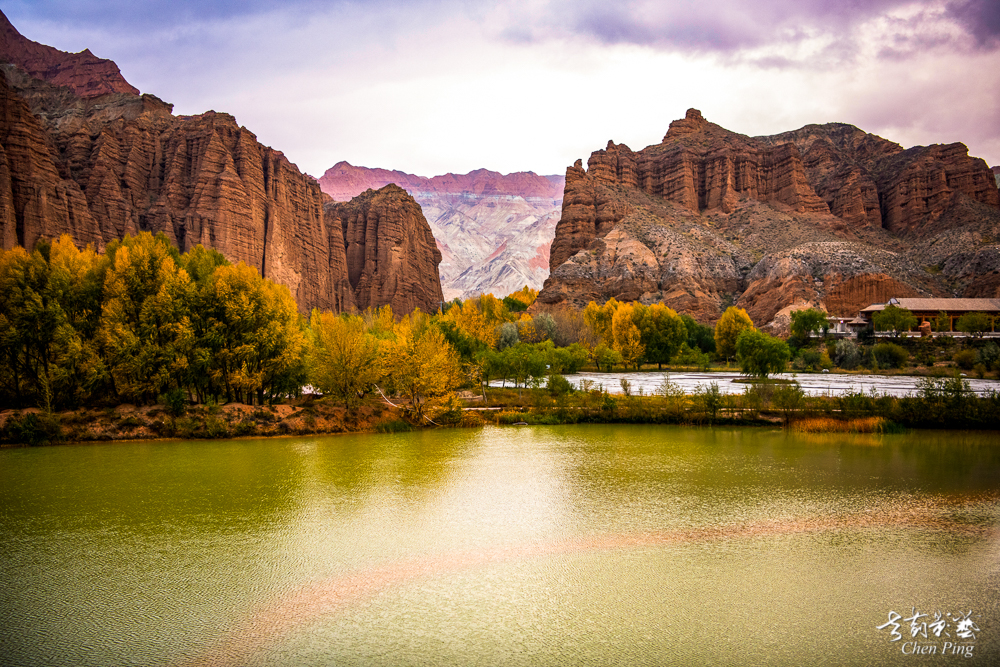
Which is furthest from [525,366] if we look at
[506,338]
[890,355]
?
[890,355]

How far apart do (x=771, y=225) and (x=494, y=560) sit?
123360 millimetres

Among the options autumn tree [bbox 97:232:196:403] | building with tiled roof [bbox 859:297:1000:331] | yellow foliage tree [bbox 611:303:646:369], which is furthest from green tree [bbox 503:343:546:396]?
building with tiled roof [bbox 859:297:1000:331]

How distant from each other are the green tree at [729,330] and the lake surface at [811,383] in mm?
8293

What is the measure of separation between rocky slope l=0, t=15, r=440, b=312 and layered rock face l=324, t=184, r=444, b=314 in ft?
44.6

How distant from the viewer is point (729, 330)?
7150 cm

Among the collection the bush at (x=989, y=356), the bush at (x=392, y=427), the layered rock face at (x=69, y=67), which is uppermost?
the layered rock face at (x=69, y=67)

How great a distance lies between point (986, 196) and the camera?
11825cm

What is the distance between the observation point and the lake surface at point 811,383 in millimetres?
41347

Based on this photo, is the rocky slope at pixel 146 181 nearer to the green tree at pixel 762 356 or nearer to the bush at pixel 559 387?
the bush at pixel 559 387

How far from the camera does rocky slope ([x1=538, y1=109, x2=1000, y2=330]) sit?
97.2m

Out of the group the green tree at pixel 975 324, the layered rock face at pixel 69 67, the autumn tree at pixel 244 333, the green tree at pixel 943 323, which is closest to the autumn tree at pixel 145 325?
the autumn tree at pixel 244 333

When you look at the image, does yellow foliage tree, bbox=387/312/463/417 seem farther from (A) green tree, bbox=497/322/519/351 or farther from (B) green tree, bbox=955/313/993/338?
(B) green tree, bbox=955/313/993/338
